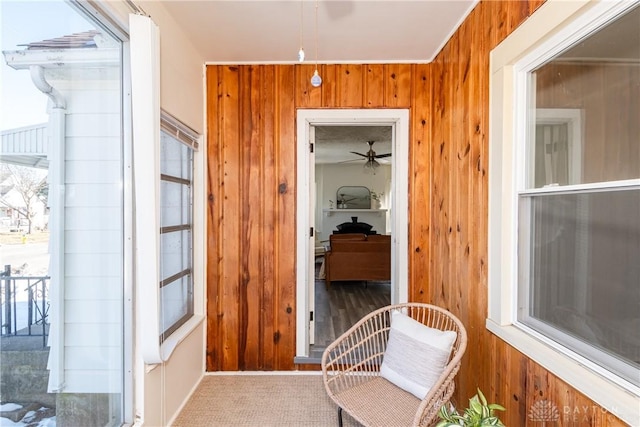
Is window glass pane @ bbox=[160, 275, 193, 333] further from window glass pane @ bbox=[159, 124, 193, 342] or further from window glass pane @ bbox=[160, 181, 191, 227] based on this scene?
window glass pane @ bbox=[160, 181, 191, 227]

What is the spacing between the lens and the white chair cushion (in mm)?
1684

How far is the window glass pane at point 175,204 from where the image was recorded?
212 cm

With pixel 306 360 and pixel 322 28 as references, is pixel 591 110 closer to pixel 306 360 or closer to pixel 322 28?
pixel 322 28

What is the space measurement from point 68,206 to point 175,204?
975 mm

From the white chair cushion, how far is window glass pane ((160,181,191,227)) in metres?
1.60

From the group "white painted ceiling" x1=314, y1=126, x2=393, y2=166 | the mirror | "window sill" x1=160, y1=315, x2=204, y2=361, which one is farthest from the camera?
the mirror

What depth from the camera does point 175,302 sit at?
2348 mm

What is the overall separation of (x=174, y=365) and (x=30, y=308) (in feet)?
3.99

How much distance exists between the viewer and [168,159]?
220 centimetres

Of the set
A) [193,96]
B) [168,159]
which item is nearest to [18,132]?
[168,159]

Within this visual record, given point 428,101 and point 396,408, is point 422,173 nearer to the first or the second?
point 428,101

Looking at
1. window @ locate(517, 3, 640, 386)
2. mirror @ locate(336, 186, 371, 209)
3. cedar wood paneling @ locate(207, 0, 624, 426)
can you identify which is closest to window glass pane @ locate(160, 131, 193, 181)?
cedar wood paneling @ locate(207, 0, 624, 426)

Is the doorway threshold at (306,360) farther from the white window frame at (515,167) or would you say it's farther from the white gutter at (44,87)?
the white gutter at (44,87)

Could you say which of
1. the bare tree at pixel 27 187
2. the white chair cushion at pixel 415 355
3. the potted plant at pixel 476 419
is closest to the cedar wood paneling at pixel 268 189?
the white chair cushion at pixel 415 355
